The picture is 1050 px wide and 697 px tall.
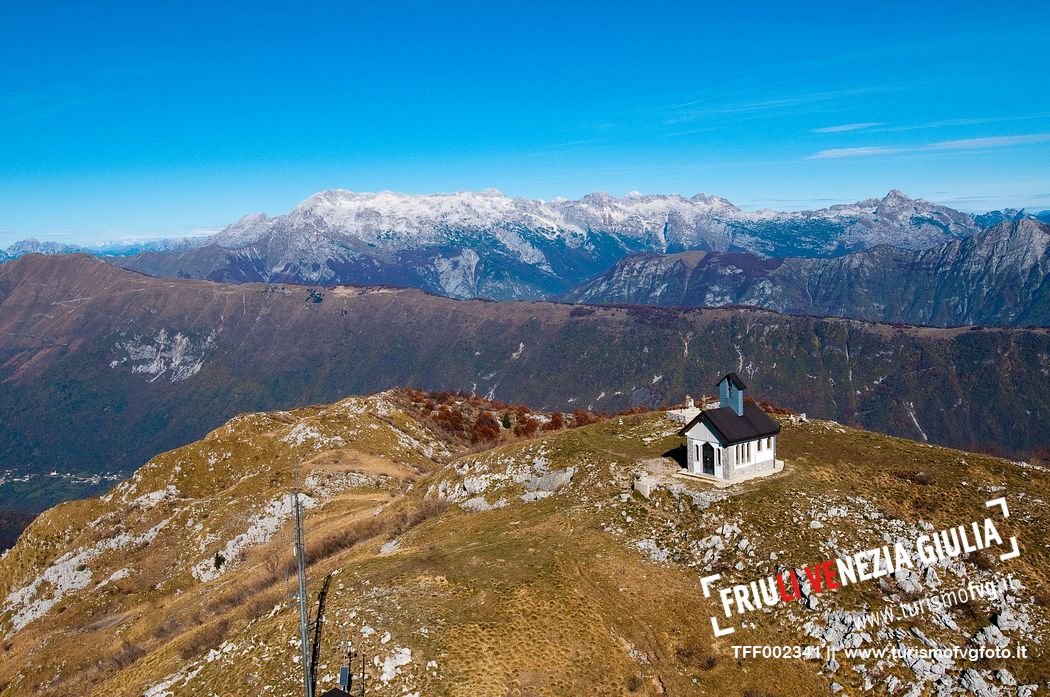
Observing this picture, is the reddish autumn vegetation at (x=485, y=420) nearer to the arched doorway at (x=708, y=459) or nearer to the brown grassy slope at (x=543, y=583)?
the brown grassy slope at (x=543, y=583)

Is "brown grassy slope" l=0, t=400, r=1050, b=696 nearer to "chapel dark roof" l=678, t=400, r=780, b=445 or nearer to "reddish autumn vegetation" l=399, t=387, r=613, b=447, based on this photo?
"chapel dark roof" l=678, t=400, r=780, b=445

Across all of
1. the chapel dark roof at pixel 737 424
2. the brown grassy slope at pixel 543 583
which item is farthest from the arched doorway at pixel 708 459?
the brown grassy slope at pixel 543 583

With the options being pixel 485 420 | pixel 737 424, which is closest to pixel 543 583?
pixel 737 424

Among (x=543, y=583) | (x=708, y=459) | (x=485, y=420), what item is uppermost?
(x=708, y=459)

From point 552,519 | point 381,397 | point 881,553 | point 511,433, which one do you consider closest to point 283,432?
point 381,397

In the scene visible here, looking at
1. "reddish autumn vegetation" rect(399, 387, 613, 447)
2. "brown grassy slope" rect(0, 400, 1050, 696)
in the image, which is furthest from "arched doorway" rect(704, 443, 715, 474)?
"reddish autumn vegetation" rect(399, 387, 613, 447)

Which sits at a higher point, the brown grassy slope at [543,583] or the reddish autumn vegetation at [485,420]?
the brown grassy slope at [543,583]

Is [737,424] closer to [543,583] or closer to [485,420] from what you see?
[543,583]

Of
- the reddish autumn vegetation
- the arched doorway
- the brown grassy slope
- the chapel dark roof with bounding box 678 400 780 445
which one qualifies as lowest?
the reddish autumn vegetation

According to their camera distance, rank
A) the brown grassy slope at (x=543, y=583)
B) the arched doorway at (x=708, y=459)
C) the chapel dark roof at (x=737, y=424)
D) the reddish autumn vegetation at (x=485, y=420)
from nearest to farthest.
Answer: the brown grassy slope at (x=543, y=583) → the chapel dark roof at (x=737, y=424) → the arched doorway at (x=708, y=459) → the reddish autumn vegetation at (x=485, y=420)
